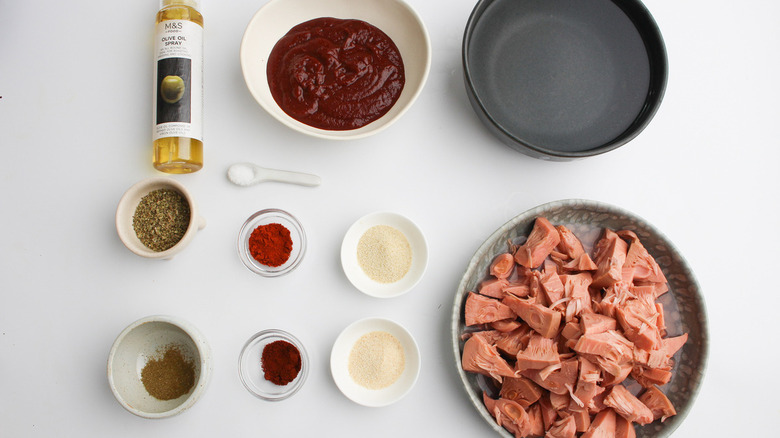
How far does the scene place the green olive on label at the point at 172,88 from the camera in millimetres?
1364

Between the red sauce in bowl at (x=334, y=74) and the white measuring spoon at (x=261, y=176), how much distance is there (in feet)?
0.55

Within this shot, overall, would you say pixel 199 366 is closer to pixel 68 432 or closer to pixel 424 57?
pixel 68 432

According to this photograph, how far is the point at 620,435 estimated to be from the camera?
52.1 inches

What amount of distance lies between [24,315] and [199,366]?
Result: 1.96 feet

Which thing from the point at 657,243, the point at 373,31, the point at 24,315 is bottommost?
the point at 24,315

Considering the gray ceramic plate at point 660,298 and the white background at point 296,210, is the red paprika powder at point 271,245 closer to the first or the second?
the white background at point 296,210

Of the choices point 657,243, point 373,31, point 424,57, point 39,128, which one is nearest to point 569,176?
point 657,243

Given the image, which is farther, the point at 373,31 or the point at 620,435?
the point at 373,31

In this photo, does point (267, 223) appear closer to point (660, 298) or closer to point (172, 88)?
point (172, 88)

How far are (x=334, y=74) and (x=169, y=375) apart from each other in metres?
0.99

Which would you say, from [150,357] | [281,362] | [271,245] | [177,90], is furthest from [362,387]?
[177,90]

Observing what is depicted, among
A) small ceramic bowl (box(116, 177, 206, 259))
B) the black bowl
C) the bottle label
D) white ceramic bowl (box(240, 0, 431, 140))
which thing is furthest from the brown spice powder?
the black bowl

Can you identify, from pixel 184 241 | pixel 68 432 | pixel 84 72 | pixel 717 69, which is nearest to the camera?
pixel 184 241

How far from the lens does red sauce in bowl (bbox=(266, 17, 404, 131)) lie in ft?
4.55
